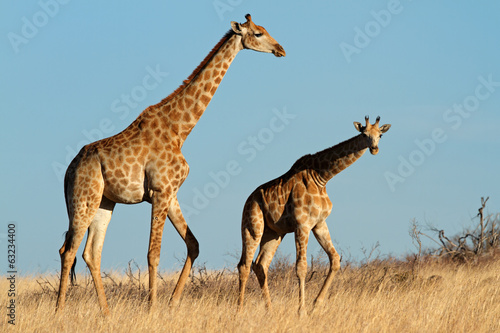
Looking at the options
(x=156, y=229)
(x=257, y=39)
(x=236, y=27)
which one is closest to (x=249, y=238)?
(x=156, y=229)

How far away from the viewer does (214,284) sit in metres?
13.4

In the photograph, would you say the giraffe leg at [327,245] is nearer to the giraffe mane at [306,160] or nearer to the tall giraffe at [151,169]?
the giraffe mane at [306,160]

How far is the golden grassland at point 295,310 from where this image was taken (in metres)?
8.96

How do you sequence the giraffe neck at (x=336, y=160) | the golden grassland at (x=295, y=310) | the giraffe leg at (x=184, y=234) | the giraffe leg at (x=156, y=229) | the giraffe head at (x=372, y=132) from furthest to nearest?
1. the giraffe neck at (x=336, y=160)
2. the giraffe leg at (x=184, y=234)
3. the giraffe head at (x=372, y=132)
4. the giraffe leg at (x=156, y=229)
5. the golden grassland at (x=295, y=310)

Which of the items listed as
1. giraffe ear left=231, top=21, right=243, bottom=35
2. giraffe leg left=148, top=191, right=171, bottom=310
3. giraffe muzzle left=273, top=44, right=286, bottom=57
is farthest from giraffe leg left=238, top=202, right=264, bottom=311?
giraffe ear left=231, top=21, right=243, bottom=35

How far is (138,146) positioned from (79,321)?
111 inches

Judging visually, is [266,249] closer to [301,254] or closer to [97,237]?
[301,254]

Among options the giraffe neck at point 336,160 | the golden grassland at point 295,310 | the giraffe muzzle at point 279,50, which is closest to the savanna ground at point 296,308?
the golden grassland at point 295,310

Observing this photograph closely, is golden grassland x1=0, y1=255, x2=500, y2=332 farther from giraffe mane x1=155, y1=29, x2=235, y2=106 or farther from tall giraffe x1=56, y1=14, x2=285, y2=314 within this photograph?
giraffe mane x1=155, y1=29, x2=235, y2=106

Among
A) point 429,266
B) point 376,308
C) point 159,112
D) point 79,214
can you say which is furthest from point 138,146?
point 429,266

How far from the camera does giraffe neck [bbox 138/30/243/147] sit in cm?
1062

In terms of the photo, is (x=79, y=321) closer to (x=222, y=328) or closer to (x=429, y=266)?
(x=222, y=328)

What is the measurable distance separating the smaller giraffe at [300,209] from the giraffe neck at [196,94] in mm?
1750

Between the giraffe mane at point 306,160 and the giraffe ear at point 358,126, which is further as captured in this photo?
the giraffe mane at point 306,160
